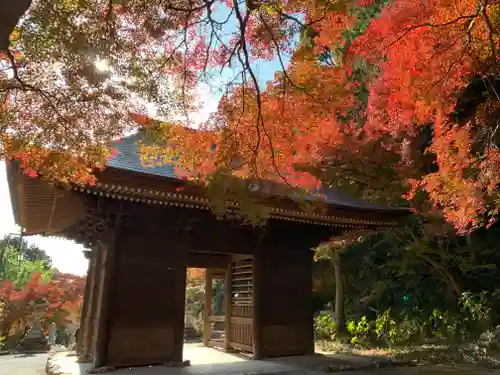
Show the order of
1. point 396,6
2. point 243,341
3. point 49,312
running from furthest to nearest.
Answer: point 49,312, point 243,341, point 396,6

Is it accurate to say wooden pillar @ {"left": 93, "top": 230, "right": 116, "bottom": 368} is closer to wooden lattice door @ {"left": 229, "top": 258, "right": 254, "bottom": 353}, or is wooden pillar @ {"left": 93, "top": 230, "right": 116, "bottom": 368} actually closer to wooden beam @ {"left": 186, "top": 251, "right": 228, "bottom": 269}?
wooden beam @ {"left": 186, "top": 251, "right": 228, "bottom": 269}

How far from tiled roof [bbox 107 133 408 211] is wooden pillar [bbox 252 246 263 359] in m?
2.32

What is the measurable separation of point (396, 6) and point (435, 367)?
324 inches

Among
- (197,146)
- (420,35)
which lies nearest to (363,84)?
(420,35)

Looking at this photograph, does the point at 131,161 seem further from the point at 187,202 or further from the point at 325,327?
the point at 325,327

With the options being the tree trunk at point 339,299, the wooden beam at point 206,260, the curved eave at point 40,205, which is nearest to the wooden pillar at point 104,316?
the curved eave at point 40,205

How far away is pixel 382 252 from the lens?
15.4 m

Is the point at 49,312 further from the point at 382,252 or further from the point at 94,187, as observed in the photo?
the point at 382,252

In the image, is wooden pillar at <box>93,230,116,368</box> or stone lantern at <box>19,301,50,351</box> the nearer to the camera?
wooden pillar at <box>93,230,116,368</box>

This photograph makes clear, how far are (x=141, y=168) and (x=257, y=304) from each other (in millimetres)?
4304

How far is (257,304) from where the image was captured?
9.15m

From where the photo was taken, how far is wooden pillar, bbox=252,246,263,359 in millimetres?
8992

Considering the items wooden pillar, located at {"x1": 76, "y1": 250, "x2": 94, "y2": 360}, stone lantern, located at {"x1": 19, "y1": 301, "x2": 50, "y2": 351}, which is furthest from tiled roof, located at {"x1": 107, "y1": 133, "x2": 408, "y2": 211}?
stone lantern, located at {"x1": 19, "y1": 301, "x2": 50, "y2": 351}

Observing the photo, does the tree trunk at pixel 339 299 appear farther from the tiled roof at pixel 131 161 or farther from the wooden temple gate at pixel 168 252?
the tiled roof at pixel 131 161
